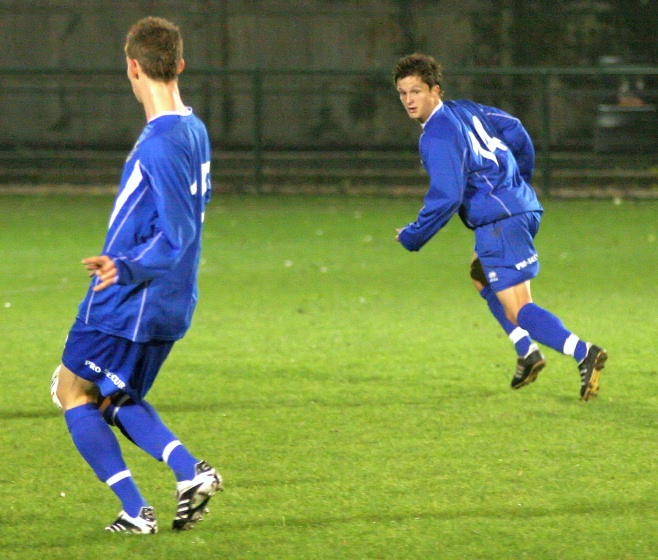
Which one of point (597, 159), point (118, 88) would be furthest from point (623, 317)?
point (118, 88)

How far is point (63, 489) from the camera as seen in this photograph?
5.17 metres

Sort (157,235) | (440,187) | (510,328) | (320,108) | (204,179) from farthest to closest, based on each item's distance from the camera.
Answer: (320,108) → (510,328) → (440,187) → (204,179) → (157,235)

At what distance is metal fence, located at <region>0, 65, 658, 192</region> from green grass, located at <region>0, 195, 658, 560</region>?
23.1 ft

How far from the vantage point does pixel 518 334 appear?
22.3 feet

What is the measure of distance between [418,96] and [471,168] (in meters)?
0.44

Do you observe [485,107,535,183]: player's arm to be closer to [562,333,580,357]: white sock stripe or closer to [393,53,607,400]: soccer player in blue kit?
[393,53,607,400]: soccer player in blue kit

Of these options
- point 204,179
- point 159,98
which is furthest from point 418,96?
point 159,98

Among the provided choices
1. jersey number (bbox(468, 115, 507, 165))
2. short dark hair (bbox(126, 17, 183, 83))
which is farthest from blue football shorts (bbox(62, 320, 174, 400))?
jersey number (bbox(468, 115, 507, 165))

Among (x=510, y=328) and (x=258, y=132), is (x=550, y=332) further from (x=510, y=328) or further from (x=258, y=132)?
(x=258, y=132)

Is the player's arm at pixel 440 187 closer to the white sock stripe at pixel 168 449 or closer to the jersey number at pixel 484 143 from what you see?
the jersey number at pixel 484 143

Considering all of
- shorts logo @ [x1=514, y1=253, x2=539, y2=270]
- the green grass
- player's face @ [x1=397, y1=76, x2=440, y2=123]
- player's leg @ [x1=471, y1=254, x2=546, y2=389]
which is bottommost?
the green grass

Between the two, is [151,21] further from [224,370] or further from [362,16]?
[362,16]

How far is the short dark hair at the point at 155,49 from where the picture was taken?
4207mm

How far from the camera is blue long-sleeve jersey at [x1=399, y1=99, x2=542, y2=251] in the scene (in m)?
6.12
